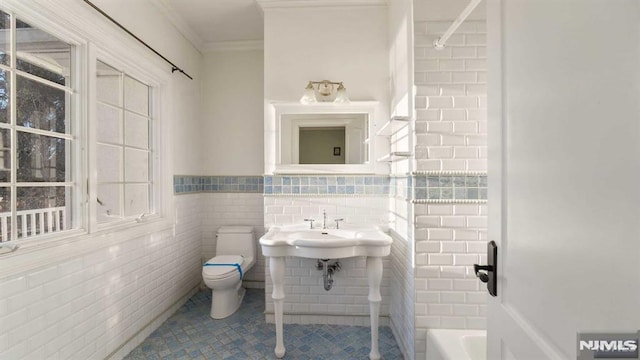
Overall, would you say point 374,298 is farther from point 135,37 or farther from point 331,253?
point 135,37

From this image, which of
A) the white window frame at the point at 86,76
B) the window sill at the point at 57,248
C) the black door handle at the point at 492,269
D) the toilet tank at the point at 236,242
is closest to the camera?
the black door handle at the point at 492,269

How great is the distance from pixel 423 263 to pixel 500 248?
37.4 inches

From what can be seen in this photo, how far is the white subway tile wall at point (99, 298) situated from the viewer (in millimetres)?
1246

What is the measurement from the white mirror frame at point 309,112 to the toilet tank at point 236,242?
812 mm

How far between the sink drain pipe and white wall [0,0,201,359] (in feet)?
4.39

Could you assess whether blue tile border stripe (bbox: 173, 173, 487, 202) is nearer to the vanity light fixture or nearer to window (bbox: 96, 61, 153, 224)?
window (bbox: 96, 61, 153, 224)

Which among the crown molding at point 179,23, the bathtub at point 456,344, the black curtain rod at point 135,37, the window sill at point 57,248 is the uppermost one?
the crown molding at point 179,23

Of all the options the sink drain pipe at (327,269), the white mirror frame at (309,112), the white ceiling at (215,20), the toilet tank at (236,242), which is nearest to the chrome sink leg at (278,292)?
the sink drain pipe at (327,269)

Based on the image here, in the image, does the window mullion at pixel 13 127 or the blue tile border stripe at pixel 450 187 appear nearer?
the window mullion at pixel 13 127

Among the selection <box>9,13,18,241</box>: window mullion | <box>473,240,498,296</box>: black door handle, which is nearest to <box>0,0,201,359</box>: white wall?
<box>9,13,18,241</box>: window mullion

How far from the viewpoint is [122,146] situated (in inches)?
78.1

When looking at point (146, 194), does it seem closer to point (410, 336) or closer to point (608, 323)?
point (410, 336)

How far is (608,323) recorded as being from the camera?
17.7 inches

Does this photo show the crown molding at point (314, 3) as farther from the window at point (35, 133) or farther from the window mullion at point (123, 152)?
the window at point (35, 133)
